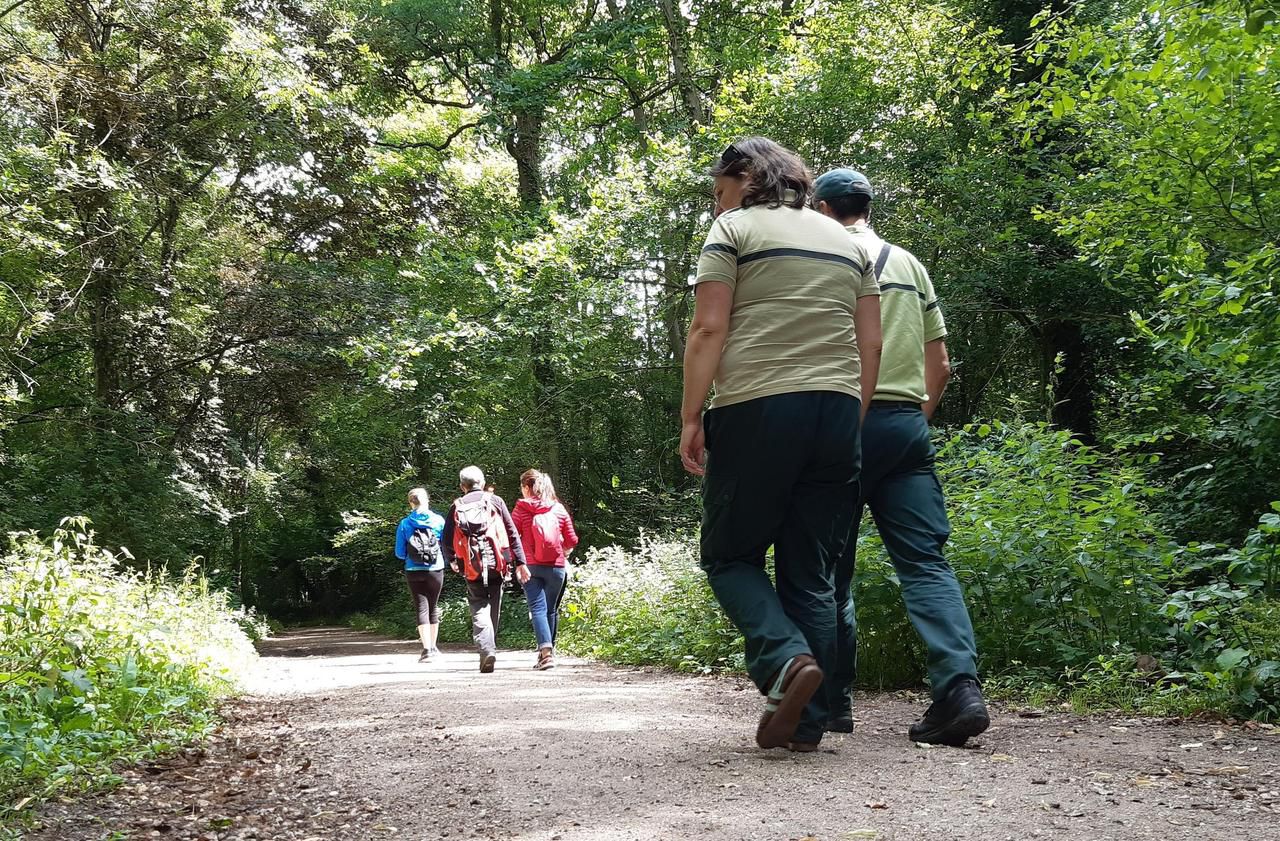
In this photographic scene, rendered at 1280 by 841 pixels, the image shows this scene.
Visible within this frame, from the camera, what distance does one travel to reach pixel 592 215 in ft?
56.0

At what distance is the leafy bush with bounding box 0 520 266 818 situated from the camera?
4.02 metres

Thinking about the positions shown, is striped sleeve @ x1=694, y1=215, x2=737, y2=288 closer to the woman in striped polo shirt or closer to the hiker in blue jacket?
the woman in striped polo shirt

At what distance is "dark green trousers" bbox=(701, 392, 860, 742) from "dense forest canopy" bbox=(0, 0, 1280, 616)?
595 cm

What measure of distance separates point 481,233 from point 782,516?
20698 mm

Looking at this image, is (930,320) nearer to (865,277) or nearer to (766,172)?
(865,277)

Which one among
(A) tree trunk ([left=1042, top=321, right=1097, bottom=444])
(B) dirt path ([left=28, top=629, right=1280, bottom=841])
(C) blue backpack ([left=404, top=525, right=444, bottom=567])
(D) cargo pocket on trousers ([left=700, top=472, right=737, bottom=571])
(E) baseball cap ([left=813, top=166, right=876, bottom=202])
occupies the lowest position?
(B) dirt path ([left=28, top=629, right=1280, bottom=841])

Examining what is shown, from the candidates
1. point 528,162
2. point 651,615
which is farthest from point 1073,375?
point 528,162

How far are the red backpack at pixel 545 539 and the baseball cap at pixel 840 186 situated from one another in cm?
596

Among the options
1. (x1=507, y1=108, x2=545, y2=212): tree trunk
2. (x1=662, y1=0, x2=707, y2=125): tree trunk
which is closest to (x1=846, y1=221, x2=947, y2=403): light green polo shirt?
(x1=662, y1=0, x2=707, y2=125): tree trunk

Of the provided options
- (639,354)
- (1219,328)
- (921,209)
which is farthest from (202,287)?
(1219,328)

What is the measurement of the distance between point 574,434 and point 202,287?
762 cm

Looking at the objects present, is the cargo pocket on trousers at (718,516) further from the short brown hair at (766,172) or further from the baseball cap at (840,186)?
the baseball cap at (840,186)

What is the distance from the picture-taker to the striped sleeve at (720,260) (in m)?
3.50

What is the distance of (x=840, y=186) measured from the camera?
4266mm
